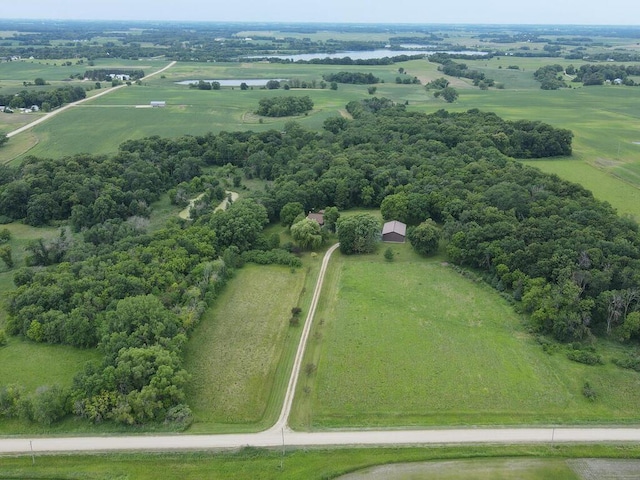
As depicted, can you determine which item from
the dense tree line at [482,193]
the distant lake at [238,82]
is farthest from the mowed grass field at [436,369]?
the distant lake at [238,82]

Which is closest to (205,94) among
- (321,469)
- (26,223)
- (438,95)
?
(438,95)

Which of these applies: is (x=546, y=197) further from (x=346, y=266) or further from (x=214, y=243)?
(x=214, y=243)

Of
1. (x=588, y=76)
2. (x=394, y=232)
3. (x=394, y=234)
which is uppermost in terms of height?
(x=588, y=76)

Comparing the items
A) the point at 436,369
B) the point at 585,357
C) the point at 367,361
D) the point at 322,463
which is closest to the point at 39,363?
the point at 322,463

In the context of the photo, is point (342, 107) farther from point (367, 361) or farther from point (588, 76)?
point (367, 361)

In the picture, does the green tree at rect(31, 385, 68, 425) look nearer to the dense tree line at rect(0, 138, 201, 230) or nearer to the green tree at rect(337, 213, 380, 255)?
the green tree at rect(337, 213, 380, 255)

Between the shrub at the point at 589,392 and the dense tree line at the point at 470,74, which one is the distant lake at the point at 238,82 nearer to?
the dense tree line at the point at 470,74
